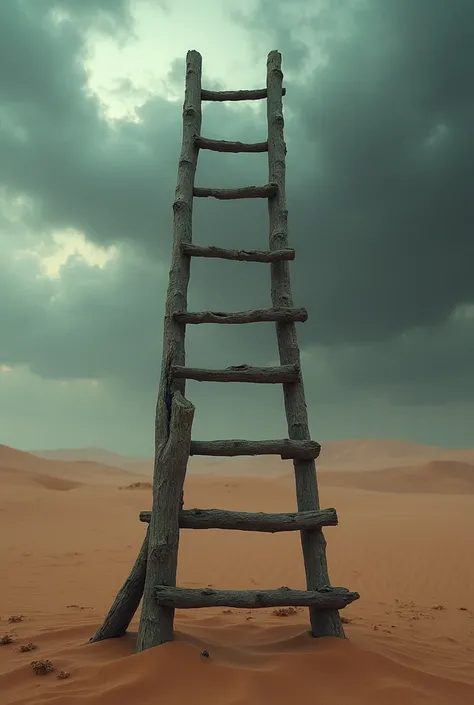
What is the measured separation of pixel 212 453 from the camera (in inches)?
150

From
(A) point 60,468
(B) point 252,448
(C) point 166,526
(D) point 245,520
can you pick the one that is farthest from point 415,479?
(C) point 166,526

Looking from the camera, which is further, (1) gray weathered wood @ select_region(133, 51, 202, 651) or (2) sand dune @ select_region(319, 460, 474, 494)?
(2) sand dune @ select_region(319, 460, 474, 494)

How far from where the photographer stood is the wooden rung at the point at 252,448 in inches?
149

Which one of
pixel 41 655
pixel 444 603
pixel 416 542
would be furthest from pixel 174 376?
pixel 416 542

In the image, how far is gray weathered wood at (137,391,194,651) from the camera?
134 inches

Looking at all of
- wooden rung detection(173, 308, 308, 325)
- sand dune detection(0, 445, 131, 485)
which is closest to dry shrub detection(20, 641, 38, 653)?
wooden rung detection(173, 308, 308, 325)

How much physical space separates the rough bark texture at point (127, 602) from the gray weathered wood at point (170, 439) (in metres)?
0.31

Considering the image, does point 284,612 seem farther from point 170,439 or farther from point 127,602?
point 170,439

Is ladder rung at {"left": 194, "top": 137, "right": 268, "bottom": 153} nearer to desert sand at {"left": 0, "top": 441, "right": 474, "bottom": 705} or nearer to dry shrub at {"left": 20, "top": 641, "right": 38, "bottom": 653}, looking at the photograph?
desert sand at {"left": 0, "top": 441, "right": 474, "bottom": 705}

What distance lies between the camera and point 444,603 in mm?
6574

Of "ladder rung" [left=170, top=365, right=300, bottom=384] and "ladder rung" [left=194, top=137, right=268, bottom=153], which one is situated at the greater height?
"ladder rung" [left=194, top=137, right=268, bottom=153]

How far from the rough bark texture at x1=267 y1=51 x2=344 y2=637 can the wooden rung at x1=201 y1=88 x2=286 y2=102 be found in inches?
3.9

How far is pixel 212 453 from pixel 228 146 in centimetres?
297

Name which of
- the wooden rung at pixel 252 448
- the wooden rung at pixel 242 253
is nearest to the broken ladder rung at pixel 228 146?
the wooden rung at pixel 242 253
